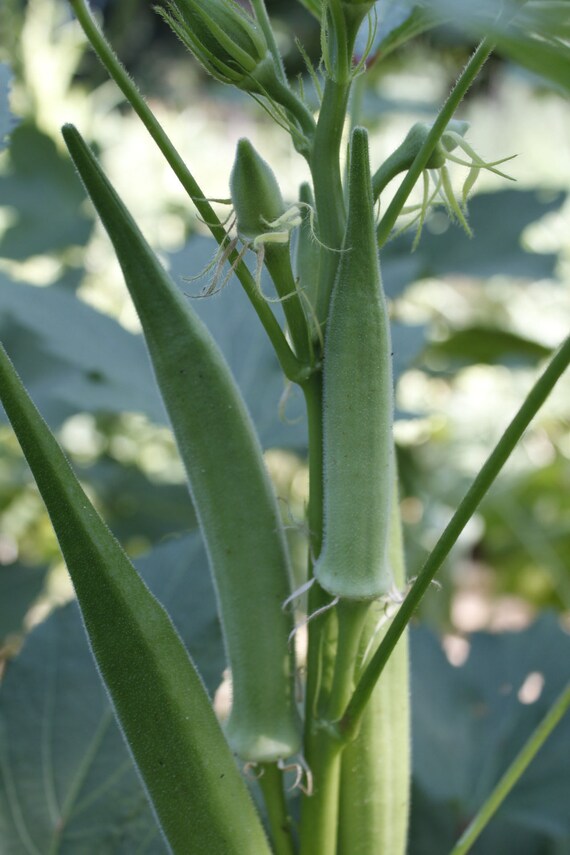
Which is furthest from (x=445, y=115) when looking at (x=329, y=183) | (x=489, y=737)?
(x=489, y=737)

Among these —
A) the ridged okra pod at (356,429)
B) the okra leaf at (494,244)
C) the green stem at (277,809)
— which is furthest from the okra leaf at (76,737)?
the okra leaf at (494,244)

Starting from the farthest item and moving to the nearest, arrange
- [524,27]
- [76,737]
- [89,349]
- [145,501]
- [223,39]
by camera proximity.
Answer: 1. [145,501]
2. [89,349]
3. [76,737]
4. [223,39]
5. [524,27]

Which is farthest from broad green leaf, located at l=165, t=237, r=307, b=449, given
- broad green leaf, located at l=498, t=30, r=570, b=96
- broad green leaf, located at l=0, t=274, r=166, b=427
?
broad green leaf, located at l=498, t=30, r=570, b=96

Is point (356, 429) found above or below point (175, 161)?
below

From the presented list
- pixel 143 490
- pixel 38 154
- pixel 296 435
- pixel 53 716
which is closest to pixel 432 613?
pixel 143 490

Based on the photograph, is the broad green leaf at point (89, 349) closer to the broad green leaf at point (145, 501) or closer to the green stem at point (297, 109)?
the broad green leaf at point (145, 501)

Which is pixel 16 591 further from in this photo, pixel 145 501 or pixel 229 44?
pixel 229 44

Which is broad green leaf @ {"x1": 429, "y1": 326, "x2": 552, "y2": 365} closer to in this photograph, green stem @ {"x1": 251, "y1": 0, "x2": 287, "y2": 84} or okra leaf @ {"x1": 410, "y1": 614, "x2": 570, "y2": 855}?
okra leaf @ {"x1": 410, "y1": 614, "x2": 570, "y2": 855}
